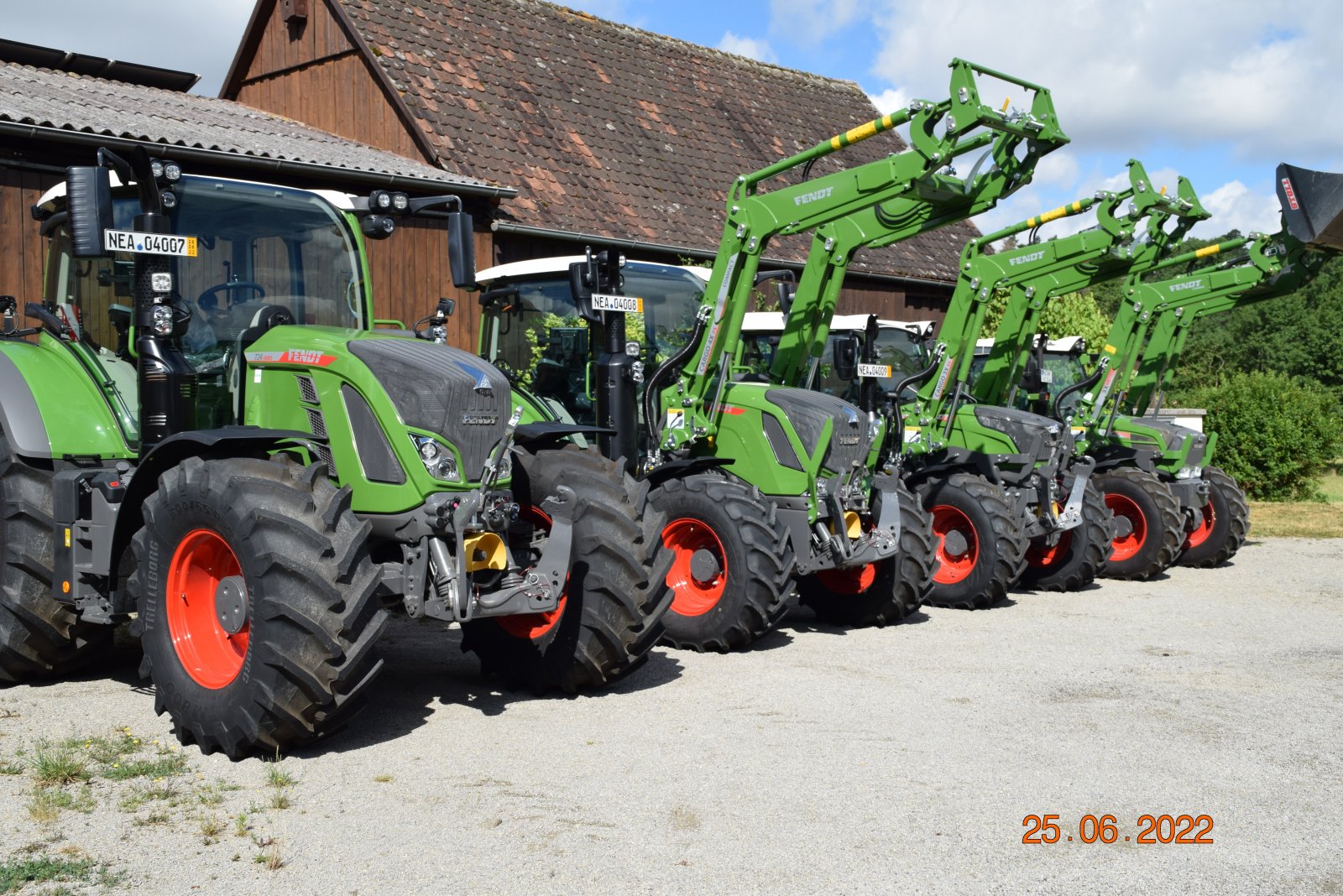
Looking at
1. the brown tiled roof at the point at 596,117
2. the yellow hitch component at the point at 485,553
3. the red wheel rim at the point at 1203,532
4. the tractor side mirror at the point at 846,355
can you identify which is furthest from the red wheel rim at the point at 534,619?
the brown tiled roof at the point at 596,117

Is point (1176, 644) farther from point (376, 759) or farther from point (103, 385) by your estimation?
point (103, 385)

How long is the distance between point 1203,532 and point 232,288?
1077 cm

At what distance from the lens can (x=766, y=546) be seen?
310 inches

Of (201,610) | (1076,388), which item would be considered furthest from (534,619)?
(1076,388)

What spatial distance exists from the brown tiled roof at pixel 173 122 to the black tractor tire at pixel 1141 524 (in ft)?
24.7

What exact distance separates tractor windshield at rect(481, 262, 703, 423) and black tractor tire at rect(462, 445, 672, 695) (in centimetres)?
Answer: 241

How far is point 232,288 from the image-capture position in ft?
21.1

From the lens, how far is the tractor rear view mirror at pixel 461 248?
6.64 metres

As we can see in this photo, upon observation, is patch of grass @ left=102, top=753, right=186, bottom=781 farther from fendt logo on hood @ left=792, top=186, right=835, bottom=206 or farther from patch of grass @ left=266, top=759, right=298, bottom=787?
fendt logo on hood @ left=792, top=186, right=835, bottom=206

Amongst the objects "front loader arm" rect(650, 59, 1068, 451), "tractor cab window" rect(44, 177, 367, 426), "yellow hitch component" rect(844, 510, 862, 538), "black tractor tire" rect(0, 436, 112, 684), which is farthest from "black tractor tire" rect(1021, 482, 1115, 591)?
"black tractor tire" rect(0, 436, 112, 684)

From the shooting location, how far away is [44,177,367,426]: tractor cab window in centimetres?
631

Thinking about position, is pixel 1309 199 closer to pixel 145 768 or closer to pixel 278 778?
pixel 278 778

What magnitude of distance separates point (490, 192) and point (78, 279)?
8220 millimetres

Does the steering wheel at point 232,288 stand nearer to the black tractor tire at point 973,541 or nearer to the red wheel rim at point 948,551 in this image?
the black tractor tire at point 973,541
